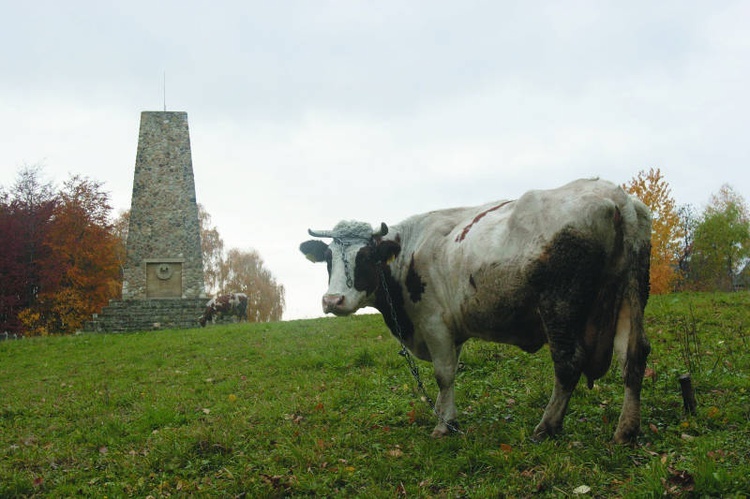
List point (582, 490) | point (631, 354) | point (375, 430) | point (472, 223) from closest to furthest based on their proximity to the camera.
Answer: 1. point (582, 490)
2. point (631, 354)
3. point (472, 223)
4. point (375, 430)

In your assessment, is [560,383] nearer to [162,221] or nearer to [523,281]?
[523,281]

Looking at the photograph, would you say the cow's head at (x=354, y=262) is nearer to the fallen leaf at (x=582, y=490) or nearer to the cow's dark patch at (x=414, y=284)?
the cow's dark patch at (x=414, y=284)

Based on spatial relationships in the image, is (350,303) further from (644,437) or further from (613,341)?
(644,437)

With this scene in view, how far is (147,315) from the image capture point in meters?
25.7

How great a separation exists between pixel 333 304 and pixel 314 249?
0.87m

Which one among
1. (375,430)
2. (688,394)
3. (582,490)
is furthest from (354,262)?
(688,394)

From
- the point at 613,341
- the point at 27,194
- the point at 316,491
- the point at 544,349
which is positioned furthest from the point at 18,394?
the point at 27,194

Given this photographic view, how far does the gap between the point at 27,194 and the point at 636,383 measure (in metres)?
34.3

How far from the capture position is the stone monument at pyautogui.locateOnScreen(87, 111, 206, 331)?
1177 inches

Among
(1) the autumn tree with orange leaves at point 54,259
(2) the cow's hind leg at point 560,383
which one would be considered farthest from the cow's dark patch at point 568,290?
(1) the autumn tree with orange leaves at point 54,259

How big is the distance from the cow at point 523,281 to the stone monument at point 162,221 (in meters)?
25.2

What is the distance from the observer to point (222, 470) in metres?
5.40

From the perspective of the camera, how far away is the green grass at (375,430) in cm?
441

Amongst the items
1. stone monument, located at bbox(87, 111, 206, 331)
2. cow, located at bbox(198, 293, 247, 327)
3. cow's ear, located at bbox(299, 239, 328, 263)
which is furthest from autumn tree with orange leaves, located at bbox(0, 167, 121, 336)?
cow's ear, located at bbox(299, 239, 328, 263)
